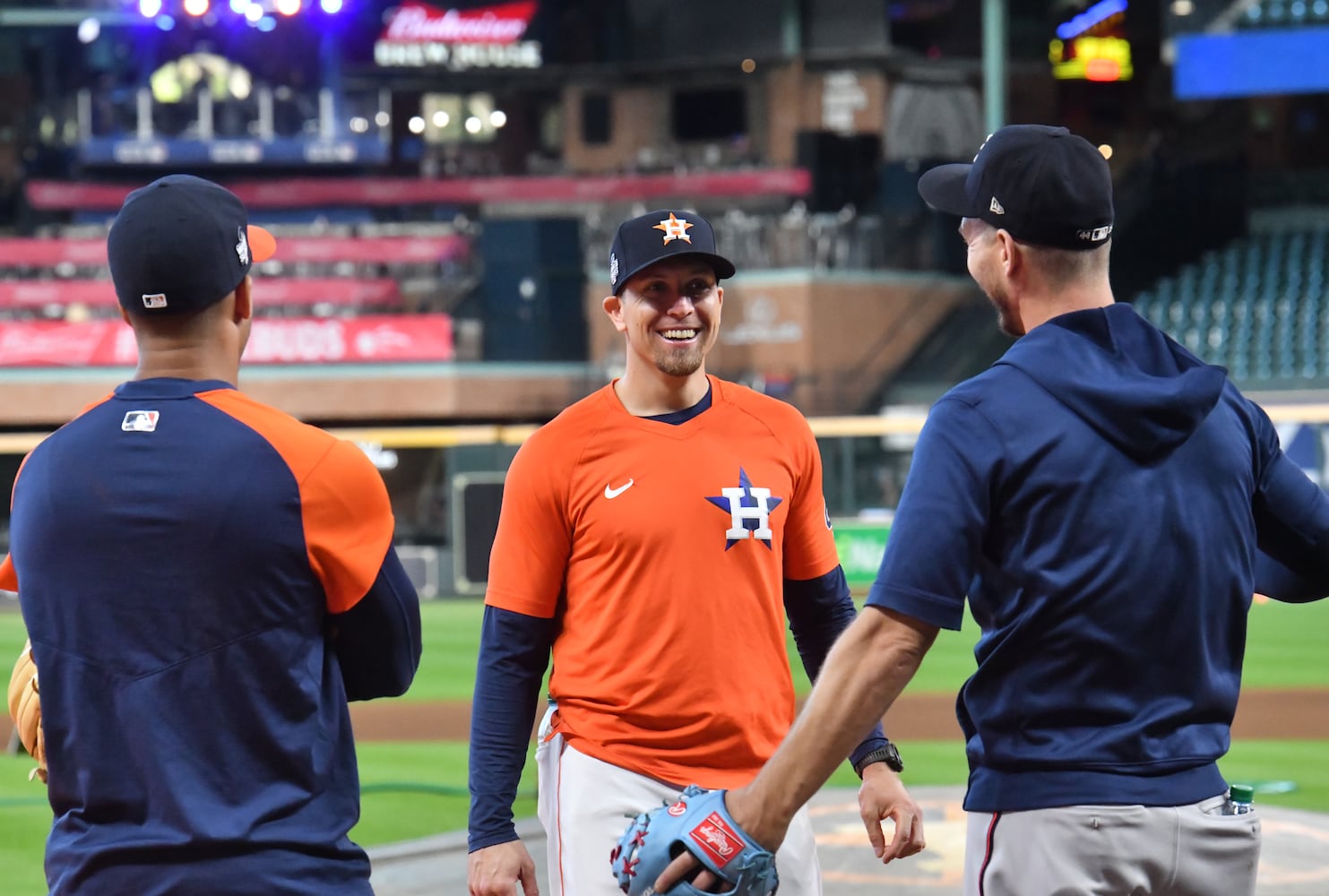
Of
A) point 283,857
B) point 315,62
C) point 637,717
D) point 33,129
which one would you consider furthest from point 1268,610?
point 33,129

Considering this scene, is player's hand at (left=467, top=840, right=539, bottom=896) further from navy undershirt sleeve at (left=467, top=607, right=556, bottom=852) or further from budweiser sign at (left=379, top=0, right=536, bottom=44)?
budweiser sign at (left=379, top=0, right=536, bottom=44)

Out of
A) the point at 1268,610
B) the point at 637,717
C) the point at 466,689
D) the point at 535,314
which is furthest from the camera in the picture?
the point at 535,314

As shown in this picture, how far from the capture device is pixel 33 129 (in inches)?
1332

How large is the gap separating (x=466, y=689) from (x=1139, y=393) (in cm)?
1074

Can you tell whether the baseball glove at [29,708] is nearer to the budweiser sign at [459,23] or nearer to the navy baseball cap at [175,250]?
the navy baseball cap at [175,250]

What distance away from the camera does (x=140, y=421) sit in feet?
8.42

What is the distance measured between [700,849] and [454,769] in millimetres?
7340

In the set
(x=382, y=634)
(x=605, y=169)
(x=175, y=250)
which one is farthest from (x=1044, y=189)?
(x=605, y=169)

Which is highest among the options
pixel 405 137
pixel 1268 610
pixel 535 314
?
pixel 405 137

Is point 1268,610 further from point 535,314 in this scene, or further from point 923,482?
point 923,482

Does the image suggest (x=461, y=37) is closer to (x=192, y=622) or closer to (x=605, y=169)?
(x=605, y=169)

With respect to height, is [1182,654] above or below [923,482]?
below

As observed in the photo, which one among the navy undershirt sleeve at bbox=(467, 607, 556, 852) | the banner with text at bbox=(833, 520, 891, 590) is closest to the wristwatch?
the navy undershirt sleeve at bbox=(467, 607, 556, 852)

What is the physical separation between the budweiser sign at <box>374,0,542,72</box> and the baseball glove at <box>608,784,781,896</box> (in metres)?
32.5
